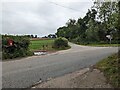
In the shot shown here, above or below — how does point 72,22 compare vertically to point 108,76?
above

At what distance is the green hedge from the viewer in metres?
24.2

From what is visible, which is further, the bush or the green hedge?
the bush

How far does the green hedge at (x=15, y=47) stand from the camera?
2420cm

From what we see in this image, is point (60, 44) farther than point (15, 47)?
Yes

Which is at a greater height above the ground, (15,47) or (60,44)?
(15,47)

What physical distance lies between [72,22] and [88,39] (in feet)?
148

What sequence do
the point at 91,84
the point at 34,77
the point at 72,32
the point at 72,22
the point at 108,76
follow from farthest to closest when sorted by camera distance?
the point at 72,22, the point at 72,32, the point at 34,77, the point at 108,76, the point at 91,84

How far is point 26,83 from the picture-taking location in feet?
37.1

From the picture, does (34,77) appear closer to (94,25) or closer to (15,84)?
(15,84)

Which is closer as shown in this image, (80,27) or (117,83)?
(117,83)

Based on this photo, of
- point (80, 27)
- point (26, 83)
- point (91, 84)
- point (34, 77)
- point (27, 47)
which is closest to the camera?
point (91, 84)

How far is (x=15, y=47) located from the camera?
25.5 m

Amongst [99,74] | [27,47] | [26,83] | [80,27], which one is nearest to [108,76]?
[99,74]

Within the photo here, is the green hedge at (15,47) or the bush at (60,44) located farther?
the bush at (60,44)
